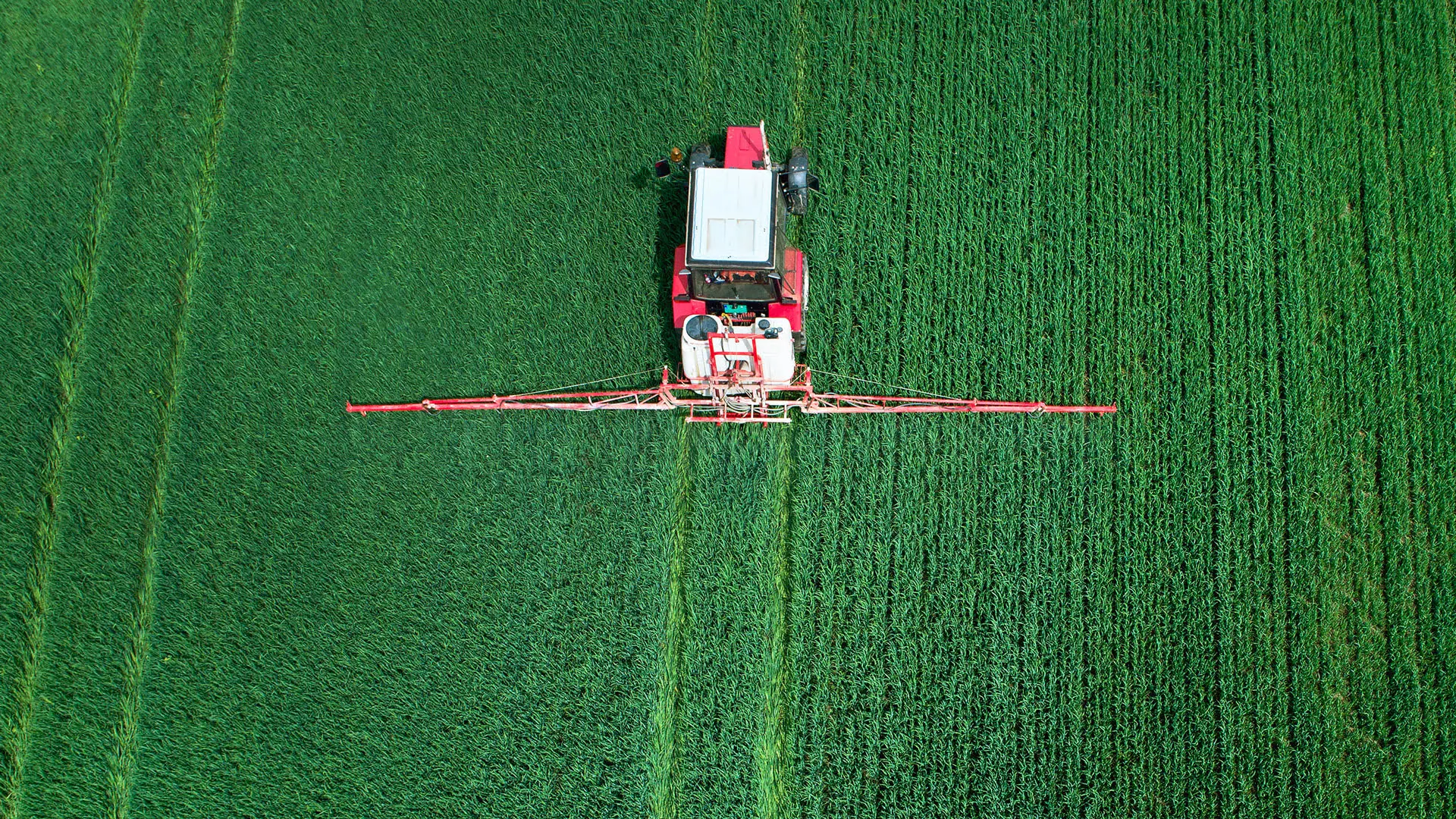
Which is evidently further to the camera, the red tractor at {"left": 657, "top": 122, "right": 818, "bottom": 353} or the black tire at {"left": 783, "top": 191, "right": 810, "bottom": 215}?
the black tire at {"left": 783, "top": 191, "right": 810, "bottom": 215}

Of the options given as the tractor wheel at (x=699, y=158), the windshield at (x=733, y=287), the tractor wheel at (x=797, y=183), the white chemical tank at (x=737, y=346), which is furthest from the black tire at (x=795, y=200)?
the white chemical tank at (x=737, y=346)

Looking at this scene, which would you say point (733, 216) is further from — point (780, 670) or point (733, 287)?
point (780, 670)

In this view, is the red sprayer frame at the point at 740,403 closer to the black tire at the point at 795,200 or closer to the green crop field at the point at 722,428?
the green crop field at the point at 722,428

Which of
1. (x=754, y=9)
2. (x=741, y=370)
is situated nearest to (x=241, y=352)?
(x=741, y=370)

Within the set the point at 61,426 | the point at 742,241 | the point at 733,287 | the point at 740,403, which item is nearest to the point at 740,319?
the point at 733,287

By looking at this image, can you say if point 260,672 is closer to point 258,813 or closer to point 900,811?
point 258,813

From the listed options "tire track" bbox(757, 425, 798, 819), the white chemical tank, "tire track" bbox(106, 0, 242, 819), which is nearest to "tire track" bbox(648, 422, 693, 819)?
"tire track" bbox(757, 425, 798, 819)

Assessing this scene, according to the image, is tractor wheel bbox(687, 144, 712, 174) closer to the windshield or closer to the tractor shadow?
the tractor shadow
